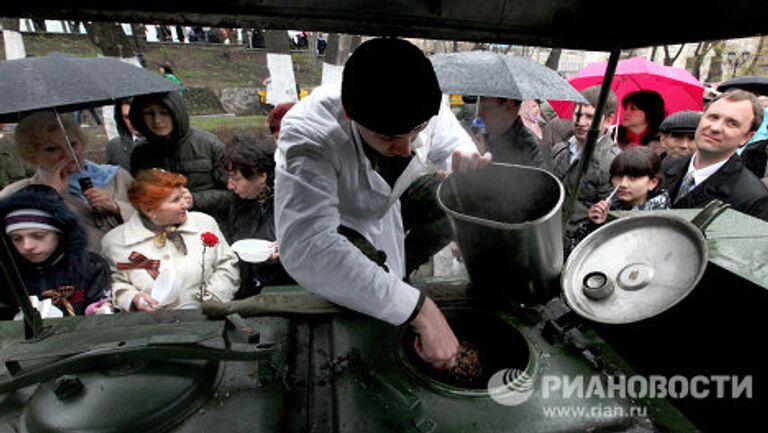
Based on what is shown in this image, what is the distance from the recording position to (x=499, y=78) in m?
3.70

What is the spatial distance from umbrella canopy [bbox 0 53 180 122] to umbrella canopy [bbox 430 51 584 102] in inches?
93.2

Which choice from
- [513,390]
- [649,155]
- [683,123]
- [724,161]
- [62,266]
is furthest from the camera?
[683,123]

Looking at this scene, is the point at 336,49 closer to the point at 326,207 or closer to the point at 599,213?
the point at 599,213

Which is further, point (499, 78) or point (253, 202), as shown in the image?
point (499, 78)

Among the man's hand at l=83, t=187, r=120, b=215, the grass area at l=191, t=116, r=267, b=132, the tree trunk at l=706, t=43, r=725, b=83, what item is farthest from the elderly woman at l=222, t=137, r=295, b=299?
the tree trunk at l=706, t=43, r=725, b=83

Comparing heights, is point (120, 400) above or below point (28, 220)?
above

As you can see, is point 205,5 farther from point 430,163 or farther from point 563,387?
point 430,163

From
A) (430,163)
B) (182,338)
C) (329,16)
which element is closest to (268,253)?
(430,163)

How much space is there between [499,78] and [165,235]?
116 inches

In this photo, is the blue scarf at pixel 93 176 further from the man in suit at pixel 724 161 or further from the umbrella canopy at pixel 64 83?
the man in suit at pixel 724 161

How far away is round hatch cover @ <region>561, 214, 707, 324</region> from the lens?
48.0 inches

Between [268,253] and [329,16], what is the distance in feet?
6.37

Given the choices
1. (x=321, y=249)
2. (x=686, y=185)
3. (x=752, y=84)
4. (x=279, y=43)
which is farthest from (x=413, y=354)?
(x=279, y=43)

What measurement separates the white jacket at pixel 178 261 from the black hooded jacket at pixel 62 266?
133 millimetres
